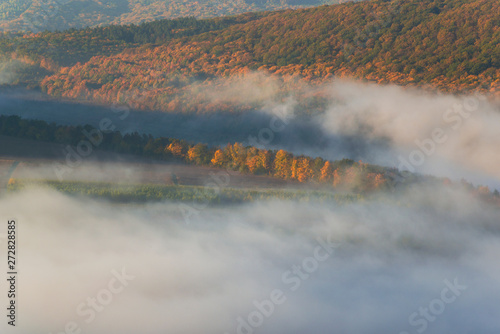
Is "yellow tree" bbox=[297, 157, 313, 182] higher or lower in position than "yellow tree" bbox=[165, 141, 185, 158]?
lower

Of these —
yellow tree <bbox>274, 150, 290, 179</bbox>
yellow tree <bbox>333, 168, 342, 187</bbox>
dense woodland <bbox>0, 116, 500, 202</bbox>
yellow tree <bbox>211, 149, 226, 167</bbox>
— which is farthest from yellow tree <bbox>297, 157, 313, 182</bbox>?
yellow tree <bbox>211, 149, 226, 167</bbox>

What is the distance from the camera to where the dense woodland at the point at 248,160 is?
108 meters

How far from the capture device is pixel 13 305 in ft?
264

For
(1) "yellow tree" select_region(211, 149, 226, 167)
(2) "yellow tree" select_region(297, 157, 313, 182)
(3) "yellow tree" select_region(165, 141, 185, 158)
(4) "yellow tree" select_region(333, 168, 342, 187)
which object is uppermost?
(3) "yellow tree" select_region(165, 141, 185, 158)

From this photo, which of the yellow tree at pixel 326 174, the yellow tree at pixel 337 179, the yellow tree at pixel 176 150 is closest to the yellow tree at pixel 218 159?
the yellow tree at pixel 176 150

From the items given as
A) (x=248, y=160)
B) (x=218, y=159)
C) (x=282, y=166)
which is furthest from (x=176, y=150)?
(x=282, y=166)

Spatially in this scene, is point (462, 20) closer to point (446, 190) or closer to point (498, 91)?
point (498, 91)

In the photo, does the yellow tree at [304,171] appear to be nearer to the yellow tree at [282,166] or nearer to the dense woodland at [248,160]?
the dense woodland at [248,160]

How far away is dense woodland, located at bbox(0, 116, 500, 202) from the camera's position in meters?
108

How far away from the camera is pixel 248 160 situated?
377 ft

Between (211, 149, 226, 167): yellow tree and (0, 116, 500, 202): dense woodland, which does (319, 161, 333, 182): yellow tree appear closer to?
(0, 116, 500, 202): dense woodland

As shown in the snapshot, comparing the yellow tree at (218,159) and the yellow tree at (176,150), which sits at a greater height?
the yellow tree at (176,150)

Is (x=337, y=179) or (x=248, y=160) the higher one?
(x=248, y=160)

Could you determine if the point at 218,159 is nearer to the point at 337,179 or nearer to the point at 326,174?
the point at 326,174
